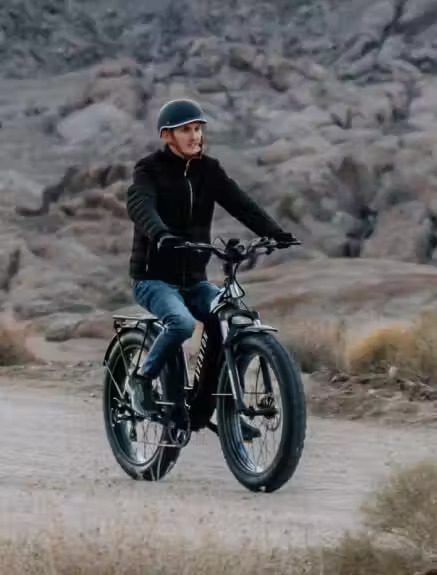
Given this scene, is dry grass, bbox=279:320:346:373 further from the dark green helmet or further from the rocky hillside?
the rocky hillside

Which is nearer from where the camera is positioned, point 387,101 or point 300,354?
point 300,354

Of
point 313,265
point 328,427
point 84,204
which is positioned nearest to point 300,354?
point 328,427

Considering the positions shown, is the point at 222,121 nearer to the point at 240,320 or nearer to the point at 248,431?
the point at 240,320

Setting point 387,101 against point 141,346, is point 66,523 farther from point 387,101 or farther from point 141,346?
point 387,101

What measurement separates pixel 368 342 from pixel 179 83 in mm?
30380

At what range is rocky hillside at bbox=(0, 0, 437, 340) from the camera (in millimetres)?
40406

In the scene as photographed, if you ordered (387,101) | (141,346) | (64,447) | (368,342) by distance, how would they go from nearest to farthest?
(141,346) → (64,447) → (368,342) → (387,101)

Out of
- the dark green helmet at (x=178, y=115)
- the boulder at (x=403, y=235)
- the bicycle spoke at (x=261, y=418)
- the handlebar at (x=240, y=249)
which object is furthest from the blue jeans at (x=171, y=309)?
the boulder at (x=403, y=235)

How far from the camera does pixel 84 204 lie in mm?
42781

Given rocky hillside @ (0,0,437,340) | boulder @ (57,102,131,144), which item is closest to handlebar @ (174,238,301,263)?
rocky hillside @ (0,0,437,340)

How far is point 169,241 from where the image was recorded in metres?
8.68

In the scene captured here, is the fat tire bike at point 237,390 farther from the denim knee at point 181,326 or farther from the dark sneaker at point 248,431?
the denim knee at point 181,326

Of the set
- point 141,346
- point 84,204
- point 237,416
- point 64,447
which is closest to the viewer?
point 237,416

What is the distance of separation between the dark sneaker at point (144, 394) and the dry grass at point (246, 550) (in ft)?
5.88
